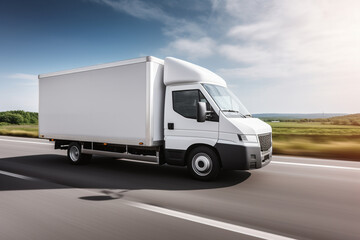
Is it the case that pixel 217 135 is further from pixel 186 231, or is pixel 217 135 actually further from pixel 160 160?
pixel 186 231

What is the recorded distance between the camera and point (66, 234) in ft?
10.9

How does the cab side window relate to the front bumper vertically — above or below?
above

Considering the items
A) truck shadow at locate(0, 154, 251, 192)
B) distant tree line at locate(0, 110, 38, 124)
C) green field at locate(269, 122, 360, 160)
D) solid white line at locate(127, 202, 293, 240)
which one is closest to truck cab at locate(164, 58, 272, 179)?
truck shadow at locate(0, 154, 251, 192)

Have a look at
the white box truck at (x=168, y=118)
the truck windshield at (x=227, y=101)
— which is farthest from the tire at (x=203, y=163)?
the truck windshield at (x=227, y=101)

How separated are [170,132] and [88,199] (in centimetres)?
251

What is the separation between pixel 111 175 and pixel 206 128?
2778 mm

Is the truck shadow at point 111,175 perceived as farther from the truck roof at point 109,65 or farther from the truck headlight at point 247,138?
the truck roof at point 109,65

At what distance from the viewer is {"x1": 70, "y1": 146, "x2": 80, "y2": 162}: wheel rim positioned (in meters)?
8.56

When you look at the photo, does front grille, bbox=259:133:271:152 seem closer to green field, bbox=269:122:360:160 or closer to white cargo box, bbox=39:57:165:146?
white cargo box, bbox=39:57:165:146

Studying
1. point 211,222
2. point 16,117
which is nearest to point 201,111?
point 211,222

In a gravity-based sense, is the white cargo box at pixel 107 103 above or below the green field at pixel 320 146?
above

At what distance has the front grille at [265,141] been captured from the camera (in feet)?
19.8

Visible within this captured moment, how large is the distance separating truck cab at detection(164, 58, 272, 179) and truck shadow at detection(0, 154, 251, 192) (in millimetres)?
483

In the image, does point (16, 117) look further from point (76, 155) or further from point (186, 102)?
point (186, 102)
